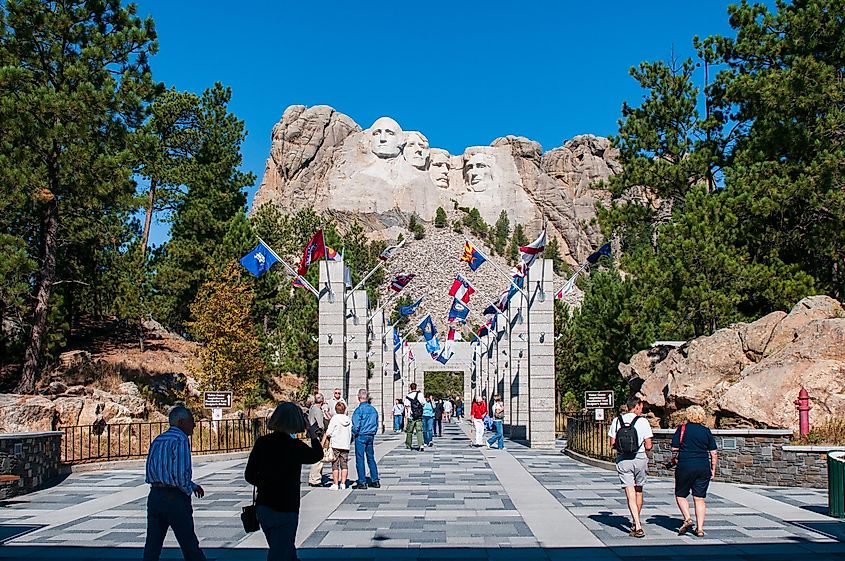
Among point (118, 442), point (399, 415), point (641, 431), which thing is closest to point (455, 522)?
point (641, 431)

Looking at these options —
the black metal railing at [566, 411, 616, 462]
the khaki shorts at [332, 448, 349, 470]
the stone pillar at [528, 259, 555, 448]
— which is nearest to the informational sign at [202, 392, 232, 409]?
the khaki shorts at [332, 448, 349, 470]

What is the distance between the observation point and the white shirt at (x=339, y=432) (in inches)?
599

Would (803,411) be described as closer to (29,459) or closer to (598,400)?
(598,400)

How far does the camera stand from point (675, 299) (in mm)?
26578

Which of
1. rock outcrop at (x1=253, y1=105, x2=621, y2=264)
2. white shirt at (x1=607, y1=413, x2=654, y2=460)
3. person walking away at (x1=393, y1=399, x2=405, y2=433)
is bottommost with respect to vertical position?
person walking away at (x1=393, y1=399, x2=405, y2=433)

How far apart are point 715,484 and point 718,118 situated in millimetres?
18829

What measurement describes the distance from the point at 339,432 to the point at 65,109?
50.6 feet

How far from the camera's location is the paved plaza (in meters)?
9.53

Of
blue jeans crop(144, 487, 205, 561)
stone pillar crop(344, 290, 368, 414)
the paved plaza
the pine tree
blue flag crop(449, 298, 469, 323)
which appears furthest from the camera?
blue flag crop(449, 298, 469, 323)

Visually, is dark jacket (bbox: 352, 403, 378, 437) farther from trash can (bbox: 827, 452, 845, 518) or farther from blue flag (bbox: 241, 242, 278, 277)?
blue flag (bbox: 241, 242, 278, 277)

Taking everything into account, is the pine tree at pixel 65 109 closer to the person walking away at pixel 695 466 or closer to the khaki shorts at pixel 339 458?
the khaki shorts at pixel 339 458

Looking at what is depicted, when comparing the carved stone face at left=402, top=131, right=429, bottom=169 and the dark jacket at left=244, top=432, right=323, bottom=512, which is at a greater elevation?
the carved stone face at left=402, top=131, right=429, bottom=169

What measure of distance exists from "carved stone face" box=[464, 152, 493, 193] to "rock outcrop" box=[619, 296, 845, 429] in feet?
453

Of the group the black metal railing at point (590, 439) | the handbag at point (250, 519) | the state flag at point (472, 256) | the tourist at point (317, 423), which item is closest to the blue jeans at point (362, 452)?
the tourist at point (317, 423)
